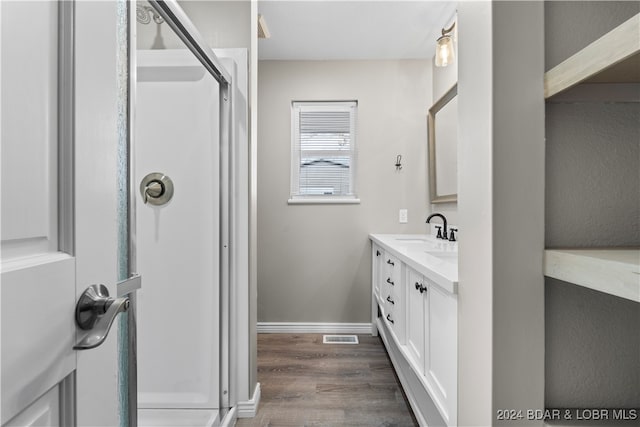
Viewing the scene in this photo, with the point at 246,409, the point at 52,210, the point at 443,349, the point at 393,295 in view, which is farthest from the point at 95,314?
the point at 393,295

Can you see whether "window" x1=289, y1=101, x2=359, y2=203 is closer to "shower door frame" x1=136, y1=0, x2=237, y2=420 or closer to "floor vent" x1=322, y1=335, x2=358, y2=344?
"floor vent" x1=322, y1=335, x2=358, y2=344

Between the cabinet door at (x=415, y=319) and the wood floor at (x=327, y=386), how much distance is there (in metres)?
0.39

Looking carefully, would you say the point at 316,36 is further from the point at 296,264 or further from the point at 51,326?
the point at 51,326

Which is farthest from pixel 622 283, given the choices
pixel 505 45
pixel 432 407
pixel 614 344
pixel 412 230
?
pixel 412 230

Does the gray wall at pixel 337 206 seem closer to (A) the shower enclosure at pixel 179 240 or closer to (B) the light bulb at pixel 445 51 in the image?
(B) the light bulb at pixel 445 51

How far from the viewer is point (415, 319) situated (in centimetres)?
163

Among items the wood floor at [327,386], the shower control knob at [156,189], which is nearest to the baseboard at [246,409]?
the wood floor at [327,386]

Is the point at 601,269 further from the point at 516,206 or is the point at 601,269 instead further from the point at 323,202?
the point at 323,202

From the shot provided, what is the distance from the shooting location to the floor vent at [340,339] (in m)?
2.84

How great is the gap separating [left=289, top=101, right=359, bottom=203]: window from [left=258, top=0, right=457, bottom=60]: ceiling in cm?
46

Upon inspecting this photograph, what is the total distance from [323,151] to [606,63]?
8.81 ft

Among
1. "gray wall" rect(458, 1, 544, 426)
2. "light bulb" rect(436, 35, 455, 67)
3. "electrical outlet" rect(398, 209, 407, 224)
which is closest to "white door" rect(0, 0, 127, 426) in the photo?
"gray wall" rect(458, 1, 544, 426)

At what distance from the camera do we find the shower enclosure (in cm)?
165

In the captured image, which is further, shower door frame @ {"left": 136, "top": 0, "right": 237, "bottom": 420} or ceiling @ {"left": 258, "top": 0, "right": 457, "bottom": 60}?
ceiling @ {"left": 258, "top": 0, "right": 457, "bottom": 60}
